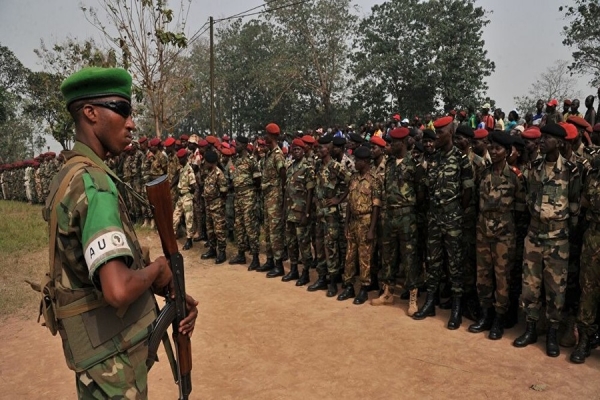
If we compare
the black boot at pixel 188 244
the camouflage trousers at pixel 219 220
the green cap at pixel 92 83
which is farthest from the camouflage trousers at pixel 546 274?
the black boot at pixel 188 244

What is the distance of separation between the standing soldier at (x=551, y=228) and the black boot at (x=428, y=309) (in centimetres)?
104

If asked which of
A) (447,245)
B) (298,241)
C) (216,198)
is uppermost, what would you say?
(216,198)

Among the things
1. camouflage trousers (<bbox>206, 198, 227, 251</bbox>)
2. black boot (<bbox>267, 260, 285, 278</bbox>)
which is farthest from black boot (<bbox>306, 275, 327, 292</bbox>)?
camouflage trousers (<bbox>206, 198, 227, 251</bbox>)

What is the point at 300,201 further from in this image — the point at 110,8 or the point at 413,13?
the point at 413,13

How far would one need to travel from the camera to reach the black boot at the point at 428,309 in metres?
5.10

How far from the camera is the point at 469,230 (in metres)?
5.19

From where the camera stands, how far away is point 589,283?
13.2 ft

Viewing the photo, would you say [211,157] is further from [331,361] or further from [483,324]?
[483,324]

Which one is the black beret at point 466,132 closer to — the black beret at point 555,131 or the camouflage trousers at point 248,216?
the black beret at point 555,131

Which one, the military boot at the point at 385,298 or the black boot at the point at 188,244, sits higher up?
the black boot at the point at 188,244

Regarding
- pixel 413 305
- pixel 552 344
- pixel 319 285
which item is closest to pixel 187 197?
pixel 319 285

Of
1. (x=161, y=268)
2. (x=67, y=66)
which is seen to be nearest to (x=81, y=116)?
(x=161, y=268)

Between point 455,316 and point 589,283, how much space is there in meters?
1.36

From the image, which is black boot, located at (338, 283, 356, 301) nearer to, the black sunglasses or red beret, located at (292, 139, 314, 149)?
red beret, located at (292, 139, 314, 149)
